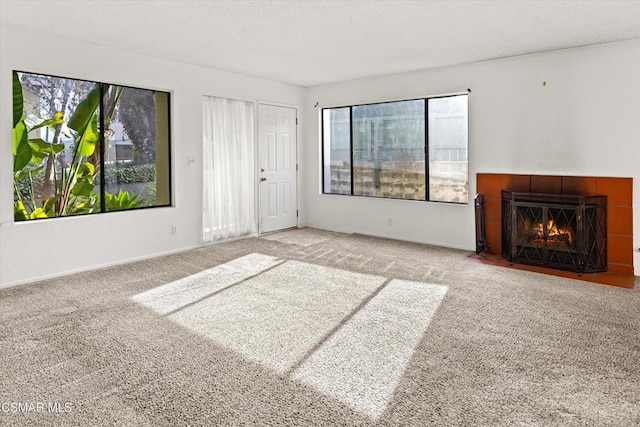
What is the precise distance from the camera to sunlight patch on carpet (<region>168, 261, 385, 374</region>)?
289cm

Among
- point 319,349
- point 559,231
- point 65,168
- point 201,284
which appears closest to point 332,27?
point 201,284

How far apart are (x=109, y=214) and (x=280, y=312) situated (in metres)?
2.75

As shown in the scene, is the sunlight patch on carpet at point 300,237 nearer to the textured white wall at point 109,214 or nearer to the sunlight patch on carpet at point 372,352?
the textured white wall at point 109,214

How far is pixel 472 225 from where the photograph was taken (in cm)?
585

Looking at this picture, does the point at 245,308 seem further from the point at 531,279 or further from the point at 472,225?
the point at 472,225

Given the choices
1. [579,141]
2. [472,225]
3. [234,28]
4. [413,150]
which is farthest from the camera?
[413,150]

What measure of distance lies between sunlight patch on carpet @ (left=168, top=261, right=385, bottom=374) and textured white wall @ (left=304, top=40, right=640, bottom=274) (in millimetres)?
2139

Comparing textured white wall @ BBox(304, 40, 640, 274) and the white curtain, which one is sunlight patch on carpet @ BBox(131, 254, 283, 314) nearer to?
the white curtain

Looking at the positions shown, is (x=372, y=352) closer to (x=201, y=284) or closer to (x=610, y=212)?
(x=201, y=284)

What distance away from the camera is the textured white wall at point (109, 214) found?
4.23m

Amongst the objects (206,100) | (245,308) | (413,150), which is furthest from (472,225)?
(206,100)

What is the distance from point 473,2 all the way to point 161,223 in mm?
4369

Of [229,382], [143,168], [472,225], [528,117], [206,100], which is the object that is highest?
[206,100]

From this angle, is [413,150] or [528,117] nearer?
[528,117]
